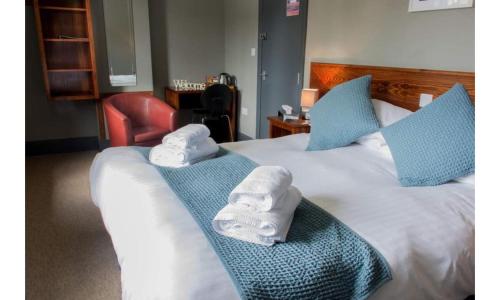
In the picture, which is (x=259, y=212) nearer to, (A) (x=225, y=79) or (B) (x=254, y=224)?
(B) (x=254, y=224)

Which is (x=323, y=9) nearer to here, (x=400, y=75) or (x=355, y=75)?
(x=355, y=75)

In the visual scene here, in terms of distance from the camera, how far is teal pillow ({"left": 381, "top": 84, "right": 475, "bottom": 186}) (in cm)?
177

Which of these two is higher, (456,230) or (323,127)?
(323,127)

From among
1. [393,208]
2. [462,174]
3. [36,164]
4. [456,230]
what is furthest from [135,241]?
[36,164]

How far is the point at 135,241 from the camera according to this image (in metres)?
1.35

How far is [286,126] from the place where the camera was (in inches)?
128

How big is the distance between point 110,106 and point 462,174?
3.19 metres

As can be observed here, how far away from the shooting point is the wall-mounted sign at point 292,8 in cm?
367

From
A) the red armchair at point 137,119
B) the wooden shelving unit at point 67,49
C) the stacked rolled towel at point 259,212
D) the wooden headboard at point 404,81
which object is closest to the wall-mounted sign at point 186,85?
the red armchair at point 137,119

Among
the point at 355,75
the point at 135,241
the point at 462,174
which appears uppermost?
the point at 355,75

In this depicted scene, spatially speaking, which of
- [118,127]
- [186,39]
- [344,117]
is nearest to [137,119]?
[118,127]

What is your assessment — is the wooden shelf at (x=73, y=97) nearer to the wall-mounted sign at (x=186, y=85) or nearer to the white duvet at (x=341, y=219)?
the wall-mounted sign at (x=186, y=85)

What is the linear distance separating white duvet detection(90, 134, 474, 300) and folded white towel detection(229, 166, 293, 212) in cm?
20

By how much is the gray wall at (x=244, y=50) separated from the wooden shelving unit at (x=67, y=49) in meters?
1.84
